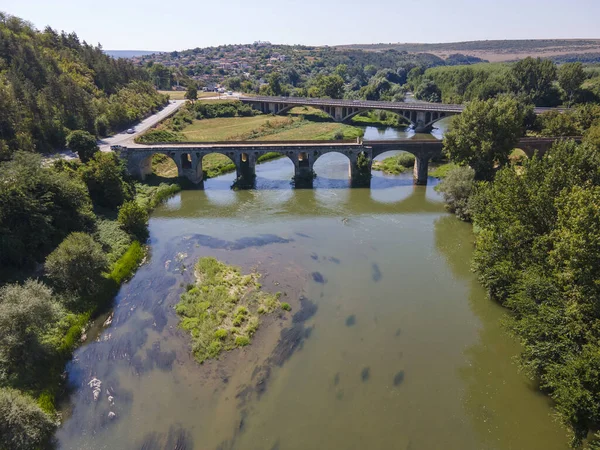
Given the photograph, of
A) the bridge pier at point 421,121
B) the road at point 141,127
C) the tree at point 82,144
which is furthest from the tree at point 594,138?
the road at point 141,127

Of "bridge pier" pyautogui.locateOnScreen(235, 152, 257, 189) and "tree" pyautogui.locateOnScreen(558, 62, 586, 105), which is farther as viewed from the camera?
"tree" pyautogui.locateOnScreen(558, 62, 586, 105)

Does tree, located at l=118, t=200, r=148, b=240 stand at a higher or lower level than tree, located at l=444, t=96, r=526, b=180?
lower

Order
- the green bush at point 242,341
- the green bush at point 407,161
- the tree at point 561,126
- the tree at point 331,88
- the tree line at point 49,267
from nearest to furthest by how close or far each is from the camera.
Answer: the tree line at point 49,267, the green bush at point 242,341, the green bush at point 407,161, the tree at point 561,126, the tree at point 331,88

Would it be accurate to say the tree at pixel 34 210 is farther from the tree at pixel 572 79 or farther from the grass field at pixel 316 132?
the tree at pixel 572 79

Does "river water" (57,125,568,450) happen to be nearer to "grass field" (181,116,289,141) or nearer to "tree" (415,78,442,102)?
"grass field" (181,116,289,141)

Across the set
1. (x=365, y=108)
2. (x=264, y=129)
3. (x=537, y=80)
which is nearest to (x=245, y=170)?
(x=264, y=129)

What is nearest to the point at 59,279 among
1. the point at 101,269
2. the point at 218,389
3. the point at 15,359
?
the point at 101,269

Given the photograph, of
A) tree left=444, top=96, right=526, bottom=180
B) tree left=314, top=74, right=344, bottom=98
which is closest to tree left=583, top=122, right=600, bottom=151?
tree left=444, top=96, right=526, bottom=180
